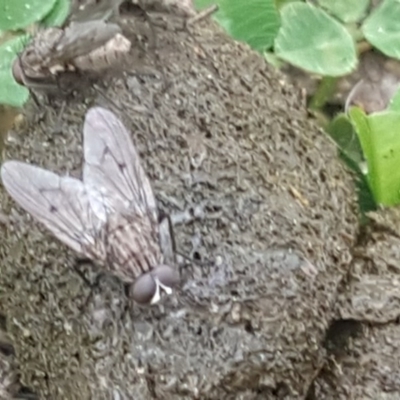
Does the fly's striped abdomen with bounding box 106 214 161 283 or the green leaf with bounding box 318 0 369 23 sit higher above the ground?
the fly's striped abdomen with bounding box 106 214 161 283

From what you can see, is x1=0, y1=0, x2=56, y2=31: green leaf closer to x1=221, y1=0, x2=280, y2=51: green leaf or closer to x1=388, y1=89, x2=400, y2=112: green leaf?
x1=221, y1=0, x2=280, y2=51: green leaf

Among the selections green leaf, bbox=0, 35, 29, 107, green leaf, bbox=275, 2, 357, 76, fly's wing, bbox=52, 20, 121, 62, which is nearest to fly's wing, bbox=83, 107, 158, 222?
fly's wing, bbox=52, 20, 121, 62

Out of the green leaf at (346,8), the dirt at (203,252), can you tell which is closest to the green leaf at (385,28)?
the green leaf at (346,8)

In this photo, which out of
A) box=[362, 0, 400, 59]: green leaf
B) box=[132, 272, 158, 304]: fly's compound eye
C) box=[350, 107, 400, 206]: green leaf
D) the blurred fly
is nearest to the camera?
box=[132, 272, 158, 304]: fly's compound eye

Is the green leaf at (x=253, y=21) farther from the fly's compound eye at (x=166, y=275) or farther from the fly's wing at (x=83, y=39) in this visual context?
the fly's compound eye at (x=166, y=275)

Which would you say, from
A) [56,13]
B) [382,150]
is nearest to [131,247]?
[382,150]

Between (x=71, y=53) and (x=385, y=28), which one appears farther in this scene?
(x=385, y=28)

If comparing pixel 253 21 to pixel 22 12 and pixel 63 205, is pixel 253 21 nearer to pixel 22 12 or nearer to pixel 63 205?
pixel 22 12
